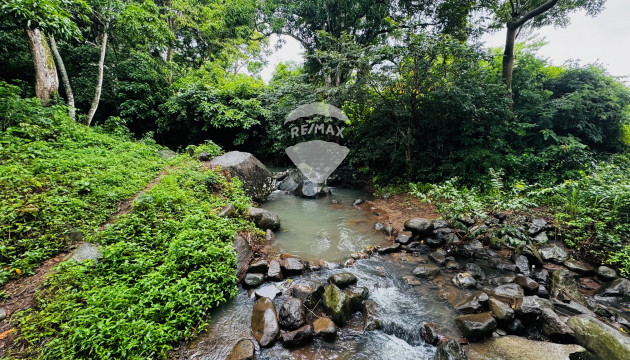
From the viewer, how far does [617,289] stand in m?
3.81

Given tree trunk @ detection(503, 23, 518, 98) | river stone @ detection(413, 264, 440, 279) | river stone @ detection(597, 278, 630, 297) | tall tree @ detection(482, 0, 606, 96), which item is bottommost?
river stone @ detection(413, 264, 440, 279)

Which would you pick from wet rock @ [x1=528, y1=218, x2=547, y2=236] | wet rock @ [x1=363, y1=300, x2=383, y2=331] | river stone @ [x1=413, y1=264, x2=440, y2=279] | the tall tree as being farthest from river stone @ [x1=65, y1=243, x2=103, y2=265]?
the tall tree

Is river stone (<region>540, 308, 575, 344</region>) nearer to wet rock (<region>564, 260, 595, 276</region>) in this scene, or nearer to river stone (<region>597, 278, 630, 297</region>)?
river stone (<region>597, 278, 630, 297</region>)

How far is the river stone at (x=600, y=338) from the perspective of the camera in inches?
103

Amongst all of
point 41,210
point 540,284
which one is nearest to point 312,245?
point 540,284

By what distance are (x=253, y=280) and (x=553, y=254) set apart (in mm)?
6122

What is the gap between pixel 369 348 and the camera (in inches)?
123

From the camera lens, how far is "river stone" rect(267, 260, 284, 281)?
4.44m

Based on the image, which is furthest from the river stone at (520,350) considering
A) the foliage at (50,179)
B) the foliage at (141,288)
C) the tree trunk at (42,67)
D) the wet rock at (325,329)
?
the tree trunk at (42,67)

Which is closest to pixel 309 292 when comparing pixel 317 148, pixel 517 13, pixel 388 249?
pixel 388 249

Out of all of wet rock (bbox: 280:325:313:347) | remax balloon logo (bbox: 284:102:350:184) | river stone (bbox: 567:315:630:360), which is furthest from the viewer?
remax balloon logo (bbox: 284:102:350:184)

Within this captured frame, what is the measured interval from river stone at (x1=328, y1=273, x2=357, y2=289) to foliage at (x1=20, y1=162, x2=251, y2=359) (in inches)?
70.5

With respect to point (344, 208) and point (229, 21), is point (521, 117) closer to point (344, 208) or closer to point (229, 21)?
point (344, 208)

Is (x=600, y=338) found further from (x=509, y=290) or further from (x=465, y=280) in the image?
(x=465, y=280)
